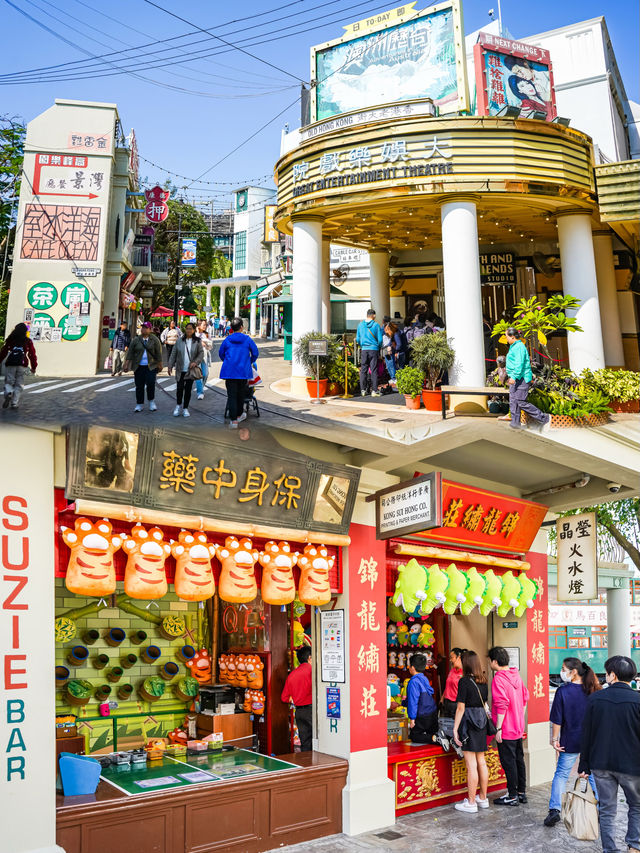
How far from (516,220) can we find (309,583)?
932 cm

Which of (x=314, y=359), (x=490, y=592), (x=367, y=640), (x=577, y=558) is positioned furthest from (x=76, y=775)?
(x=577, y=558)

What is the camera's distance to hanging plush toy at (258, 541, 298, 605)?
7434 millimetres

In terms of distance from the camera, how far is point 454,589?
9070 mm

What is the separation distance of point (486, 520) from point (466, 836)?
12.2ft

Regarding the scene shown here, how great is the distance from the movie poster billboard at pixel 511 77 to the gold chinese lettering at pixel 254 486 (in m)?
8.80

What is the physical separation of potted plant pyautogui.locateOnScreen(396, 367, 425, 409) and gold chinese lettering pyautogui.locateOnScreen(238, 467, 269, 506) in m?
3.84

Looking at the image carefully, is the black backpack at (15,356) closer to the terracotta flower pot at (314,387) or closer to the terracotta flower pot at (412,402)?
the terracotta flower pot at (412,402)

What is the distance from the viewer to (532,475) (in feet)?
33.3

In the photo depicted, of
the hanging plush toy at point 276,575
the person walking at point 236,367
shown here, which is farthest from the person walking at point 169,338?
the hanging plush toy at point 276,575

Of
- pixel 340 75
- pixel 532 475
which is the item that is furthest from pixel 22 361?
pixel 340 75

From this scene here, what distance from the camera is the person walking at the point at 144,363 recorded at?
20.6 feet

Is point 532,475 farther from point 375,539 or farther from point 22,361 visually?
point 22,361

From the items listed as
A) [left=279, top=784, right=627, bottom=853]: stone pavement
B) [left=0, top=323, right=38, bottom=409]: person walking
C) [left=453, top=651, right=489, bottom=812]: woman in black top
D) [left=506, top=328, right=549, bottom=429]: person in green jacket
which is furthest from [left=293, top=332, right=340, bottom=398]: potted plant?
[left=0, top=323, right=38, bottom=409]: person walking

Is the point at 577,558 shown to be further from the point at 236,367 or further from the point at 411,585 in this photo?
the point at 236,367
